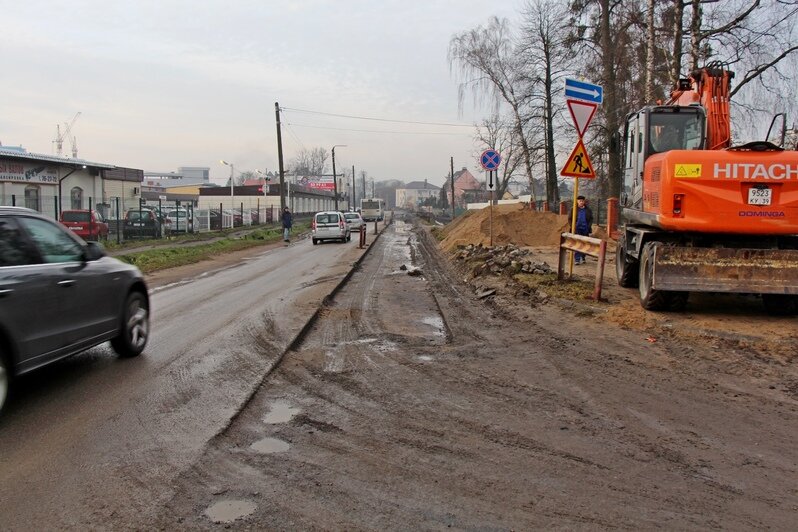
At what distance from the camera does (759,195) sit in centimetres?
818

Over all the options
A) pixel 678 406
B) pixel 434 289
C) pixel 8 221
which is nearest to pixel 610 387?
pixel 678 406

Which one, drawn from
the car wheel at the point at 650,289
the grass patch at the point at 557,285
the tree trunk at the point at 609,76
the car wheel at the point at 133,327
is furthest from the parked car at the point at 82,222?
the car wheel at the point at 650,289

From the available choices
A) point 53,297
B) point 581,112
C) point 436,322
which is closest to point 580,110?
point 581,112

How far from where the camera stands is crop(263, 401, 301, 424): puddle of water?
5020mm

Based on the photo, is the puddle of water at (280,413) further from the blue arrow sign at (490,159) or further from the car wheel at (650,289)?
the blue arrow sign at (490,159)

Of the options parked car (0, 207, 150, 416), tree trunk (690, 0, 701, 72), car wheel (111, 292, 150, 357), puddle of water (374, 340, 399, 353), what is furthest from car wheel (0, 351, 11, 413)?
tree trunk (690, 0, 701, 72)

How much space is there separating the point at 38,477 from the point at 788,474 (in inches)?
191

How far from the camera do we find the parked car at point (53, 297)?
495 centimetres

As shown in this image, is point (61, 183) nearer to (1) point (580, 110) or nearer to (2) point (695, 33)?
(2) point (695, 33)

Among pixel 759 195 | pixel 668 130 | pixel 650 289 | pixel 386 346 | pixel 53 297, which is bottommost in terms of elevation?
pixel 386 346

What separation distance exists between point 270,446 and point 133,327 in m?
3.45

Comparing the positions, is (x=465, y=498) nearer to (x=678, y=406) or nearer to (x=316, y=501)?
(x=316, y=501)

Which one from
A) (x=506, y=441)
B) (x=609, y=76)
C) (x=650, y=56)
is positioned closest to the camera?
(x=506, y=441)

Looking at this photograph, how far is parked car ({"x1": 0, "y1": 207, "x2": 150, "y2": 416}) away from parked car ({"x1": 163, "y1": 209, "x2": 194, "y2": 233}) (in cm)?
3217
